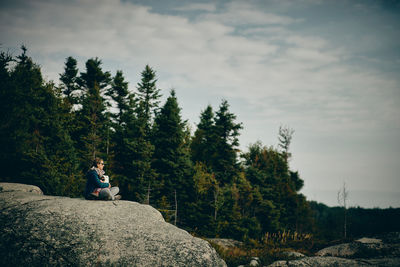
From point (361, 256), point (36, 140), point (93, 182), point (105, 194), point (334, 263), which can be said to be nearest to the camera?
point (93, 182)

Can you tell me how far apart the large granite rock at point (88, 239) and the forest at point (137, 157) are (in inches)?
500

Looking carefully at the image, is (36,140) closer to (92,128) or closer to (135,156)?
(92,128)

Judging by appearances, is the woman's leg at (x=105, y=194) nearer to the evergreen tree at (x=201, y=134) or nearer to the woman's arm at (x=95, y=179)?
the woman's arm at (x=95, y=179)

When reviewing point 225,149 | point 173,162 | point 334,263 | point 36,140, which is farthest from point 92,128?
point 334,263

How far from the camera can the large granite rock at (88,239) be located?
682 cm

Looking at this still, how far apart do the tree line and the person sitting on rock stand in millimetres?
12523

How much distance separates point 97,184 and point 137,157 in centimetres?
1586

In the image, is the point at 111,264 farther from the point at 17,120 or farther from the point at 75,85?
the point at 75,85

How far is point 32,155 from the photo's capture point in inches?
779

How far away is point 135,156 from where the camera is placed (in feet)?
81.1

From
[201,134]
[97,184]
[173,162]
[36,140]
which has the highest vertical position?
[201,134]

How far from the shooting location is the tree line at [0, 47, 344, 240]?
2103 centimetres

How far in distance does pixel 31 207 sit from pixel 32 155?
47.5 ft

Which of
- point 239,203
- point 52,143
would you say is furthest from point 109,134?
point 239,203
